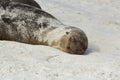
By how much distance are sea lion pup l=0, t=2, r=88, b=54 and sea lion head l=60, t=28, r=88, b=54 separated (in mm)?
16

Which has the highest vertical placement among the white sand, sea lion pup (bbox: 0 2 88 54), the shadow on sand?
sea lion pup (bbox: 0 2 88 54)

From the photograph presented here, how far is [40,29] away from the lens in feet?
19.8

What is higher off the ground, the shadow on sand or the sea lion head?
the sea lion head

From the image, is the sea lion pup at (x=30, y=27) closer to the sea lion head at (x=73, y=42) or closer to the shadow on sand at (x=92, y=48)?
the sea lion head at (x=73, y=42)

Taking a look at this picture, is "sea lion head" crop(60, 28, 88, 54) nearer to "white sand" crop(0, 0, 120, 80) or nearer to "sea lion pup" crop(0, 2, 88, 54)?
"sea lion pup" crop(0, 2, 88, 54)

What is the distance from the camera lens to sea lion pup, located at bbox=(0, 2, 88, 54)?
579 centimetres

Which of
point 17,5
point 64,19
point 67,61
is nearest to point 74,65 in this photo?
point 67,61

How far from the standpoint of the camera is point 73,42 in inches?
221

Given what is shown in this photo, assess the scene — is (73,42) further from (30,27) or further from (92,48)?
(30,27)

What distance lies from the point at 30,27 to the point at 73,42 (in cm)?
88

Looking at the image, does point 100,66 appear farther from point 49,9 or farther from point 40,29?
point 49,9

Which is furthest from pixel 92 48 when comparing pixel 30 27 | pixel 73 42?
pixel 30 27

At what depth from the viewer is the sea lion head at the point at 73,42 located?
5578 millimetres

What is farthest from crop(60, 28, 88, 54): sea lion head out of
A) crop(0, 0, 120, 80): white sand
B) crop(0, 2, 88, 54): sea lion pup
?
crop(0, 0, 120, 80): white sand
